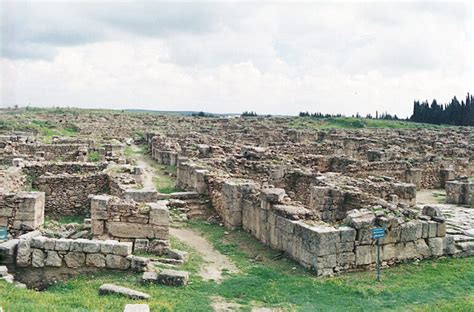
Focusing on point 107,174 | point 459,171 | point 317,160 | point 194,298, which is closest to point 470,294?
point 194,298

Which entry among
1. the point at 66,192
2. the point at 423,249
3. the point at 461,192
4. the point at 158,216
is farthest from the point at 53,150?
the point at 423,249

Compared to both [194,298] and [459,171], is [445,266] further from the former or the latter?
[459,171]

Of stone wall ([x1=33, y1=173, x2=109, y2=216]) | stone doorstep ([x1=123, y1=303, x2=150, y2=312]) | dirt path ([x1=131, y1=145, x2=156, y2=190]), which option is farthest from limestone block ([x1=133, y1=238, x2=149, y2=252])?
stone wall ([x1=33, y1=173, x2=109, y2=216])

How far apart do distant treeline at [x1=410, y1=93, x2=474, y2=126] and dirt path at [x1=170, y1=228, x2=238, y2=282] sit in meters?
93.7

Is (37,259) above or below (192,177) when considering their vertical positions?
below

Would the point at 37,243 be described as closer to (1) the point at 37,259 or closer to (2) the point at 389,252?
(1) the point at 37,259

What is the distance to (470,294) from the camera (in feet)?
39.1

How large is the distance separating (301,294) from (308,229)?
2012 mm

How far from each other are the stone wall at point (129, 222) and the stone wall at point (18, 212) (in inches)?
87.0

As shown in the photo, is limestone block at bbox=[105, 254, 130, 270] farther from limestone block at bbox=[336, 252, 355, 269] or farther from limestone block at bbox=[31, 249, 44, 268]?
limestone block at bbox=[336, 252, 355, 269]

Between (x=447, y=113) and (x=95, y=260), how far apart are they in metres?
105

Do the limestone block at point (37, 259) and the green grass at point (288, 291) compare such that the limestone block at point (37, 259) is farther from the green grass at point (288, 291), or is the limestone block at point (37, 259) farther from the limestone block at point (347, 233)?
the limestone block at point (347, 233)

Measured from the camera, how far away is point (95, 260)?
11859mm

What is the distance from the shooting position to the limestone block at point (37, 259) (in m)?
11.8
